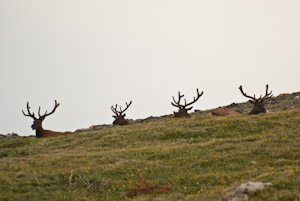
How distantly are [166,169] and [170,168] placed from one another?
0.18 metres

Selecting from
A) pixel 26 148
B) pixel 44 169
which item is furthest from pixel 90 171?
pixel 26 148

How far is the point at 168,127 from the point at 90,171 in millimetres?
9508

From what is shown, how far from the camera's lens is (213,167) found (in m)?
14.0

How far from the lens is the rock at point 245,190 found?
9.05 m

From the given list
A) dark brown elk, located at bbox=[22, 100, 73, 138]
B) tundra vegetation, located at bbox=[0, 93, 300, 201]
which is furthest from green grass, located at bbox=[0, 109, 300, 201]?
dark brown elk, located at bbox=[22, 100, 73, 138]

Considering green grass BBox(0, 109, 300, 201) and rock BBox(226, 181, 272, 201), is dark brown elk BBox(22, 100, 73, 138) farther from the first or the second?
rock BBox(226, 181, 272, 201)

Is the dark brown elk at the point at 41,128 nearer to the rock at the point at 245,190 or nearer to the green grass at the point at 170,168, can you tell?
the green grass at the point at 170,168

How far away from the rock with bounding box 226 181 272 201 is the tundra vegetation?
7.3 inches

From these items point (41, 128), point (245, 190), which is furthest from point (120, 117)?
point (245, 190)

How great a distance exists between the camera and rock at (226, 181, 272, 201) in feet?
29.7

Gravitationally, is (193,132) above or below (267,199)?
above

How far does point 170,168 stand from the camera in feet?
47.3

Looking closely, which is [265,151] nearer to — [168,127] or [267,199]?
[267,199]

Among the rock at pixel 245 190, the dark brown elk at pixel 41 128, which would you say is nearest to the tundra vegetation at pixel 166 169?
the rock at pixel 245 190
